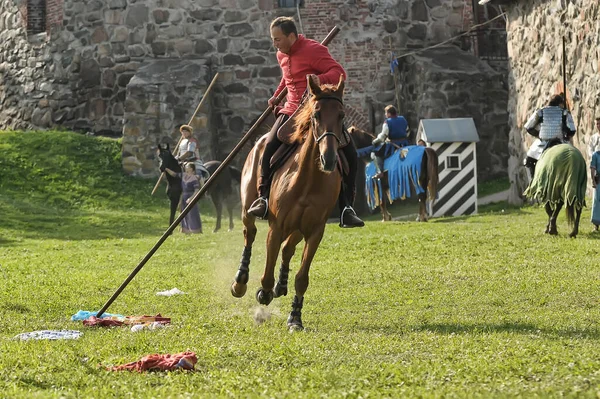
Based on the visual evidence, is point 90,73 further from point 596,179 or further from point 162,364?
point 162,364

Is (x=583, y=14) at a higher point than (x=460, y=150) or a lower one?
higher

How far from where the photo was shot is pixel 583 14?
24188 mm

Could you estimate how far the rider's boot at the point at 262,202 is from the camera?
11.9 metres

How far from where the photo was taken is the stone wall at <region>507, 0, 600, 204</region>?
23.7 m

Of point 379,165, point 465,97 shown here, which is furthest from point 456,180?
point 465,97

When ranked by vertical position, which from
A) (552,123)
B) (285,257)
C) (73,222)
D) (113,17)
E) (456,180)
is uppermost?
(113,17)

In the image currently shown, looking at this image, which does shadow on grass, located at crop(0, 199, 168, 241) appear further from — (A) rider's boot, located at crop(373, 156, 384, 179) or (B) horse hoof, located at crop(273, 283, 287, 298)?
(B) horse hoof, located at crop(273, 283, 287, 298)

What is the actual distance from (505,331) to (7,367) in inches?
167

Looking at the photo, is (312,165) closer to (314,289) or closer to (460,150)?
(314,289)

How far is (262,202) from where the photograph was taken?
39.3 ft

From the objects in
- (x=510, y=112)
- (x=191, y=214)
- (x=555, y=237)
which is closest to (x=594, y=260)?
(x=555, y=237)

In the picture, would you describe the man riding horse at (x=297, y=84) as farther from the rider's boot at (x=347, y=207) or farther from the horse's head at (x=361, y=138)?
the horse's head at (x=361, y=138)

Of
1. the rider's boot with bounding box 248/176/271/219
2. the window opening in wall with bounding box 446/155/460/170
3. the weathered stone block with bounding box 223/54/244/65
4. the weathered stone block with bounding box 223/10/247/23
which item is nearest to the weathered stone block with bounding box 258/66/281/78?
the weathered stone block with bounding box 223/54/244/65

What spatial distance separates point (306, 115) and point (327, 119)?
0.56 m
